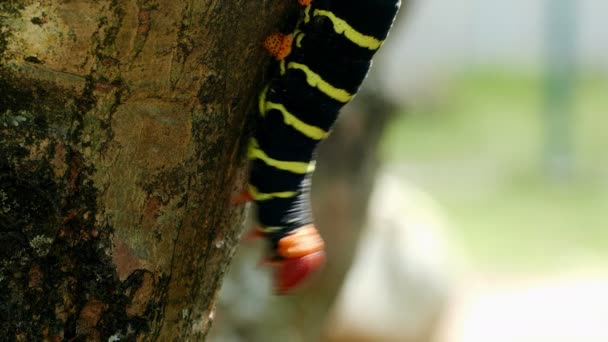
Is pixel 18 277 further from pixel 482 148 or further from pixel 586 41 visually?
pixel 586 41

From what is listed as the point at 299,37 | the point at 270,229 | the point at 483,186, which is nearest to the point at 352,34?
the point at 299,37

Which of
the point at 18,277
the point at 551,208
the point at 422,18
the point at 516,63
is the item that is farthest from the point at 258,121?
the point at 516,63

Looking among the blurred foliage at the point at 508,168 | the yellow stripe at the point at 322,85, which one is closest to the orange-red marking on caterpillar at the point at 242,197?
the yellow stripe at the point at 322,85

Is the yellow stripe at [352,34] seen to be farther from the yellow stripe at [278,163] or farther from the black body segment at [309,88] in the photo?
the yellow stripe at [278,163]

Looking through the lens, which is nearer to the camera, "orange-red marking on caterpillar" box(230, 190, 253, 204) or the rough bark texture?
the rough bark texture

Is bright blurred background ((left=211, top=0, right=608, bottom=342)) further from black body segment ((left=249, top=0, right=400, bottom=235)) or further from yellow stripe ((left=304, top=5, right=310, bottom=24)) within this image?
yellow stripe ((left=304, top=5, right=310, bottom=24))

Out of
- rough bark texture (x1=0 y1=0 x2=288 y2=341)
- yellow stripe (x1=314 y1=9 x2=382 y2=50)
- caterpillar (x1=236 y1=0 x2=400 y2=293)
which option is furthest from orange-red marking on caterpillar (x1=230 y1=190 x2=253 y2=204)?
yellow stripe (x1=314 y1=9 x2=382 y2=50)

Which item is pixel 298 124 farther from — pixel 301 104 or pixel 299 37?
pixel 299 37
